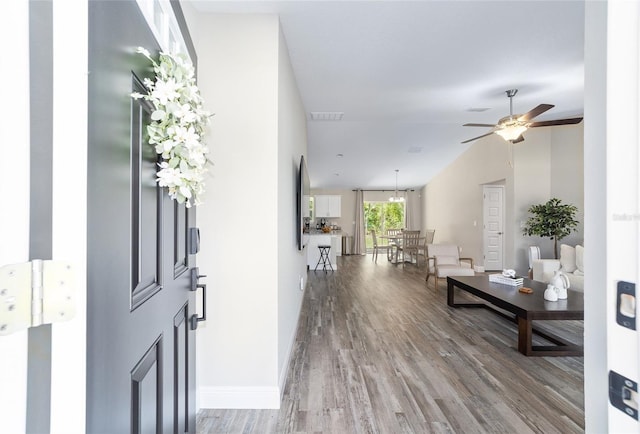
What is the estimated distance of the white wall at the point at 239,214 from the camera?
2008 millimetres

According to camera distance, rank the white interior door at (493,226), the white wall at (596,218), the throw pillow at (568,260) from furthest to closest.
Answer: the white interior door at (493,226)
the throw pillow at (568,260)
the white wall at (596,218)

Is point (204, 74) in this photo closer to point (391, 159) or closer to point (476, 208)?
point (391, 159)

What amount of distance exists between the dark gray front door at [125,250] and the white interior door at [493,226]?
24.6 ft

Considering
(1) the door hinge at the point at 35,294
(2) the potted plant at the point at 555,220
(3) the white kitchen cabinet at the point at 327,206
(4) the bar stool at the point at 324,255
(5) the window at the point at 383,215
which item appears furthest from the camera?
(5) the window at the point at 383,215

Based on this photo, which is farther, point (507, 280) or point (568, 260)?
point (568, 260)

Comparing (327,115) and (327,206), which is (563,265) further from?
(327,206)

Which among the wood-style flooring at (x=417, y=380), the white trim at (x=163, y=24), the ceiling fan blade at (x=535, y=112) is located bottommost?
the wood-style flooring at (x=417, y=380)

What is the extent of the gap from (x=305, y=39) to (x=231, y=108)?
3.12 feet

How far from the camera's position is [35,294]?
0.48 meters

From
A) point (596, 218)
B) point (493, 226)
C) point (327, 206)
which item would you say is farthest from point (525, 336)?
point (327, 206)

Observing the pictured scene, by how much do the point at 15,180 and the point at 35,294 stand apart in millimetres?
180

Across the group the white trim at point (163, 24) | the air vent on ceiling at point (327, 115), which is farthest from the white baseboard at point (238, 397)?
the air vent on ceiling at point (327, 115)

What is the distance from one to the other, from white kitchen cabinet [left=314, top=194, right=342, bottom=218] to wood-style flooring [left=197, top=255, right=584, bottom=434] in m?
6.63

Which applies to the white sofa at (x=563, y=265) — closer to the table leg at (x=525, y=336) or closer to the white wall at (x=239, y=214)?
the table leg at (x=525, y=336)
